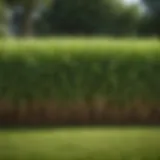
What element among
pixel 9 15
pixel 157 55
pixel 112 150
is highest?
pixel 9 15

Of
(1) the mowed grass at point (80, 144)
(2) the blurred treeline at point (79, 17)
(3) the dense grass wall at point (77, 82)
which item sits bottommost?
(1) the mowed grass at point (80, 144)

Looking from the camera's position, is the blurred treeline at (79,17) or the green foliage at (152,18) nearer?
the blurred treeline at (79,17)

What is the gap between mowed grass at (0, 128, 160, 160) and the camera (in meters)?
6.66

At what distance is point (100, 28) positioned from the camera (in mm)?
13078

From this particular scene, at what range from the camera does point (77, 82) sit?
8.75 m

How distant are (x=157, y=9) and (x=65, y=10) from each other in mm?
3107

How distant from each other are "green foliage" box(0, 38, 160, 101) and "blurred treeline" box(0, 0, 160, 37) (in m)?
2.72

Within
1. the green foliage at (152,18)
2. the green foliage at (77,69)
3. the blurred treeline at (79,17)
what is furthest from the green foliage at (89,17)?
the green foliage at (77,69)

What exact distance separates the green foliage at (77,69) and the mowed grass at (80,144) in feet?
2.93

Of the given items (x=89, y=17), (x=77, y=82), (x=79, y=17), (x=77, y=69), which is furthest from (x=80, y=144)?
(x=79, y=17)

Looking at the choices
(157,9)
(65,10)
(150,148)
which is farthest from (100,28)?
(150,148)

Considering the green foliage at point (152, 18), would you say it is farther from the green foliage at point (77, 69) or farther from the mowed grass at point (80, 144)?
the mowed grass at point (80, 144)

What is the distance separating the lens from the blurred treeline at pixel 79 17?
11.9 meters

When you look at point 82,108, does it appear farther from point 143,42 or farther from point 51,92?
point 143,42
